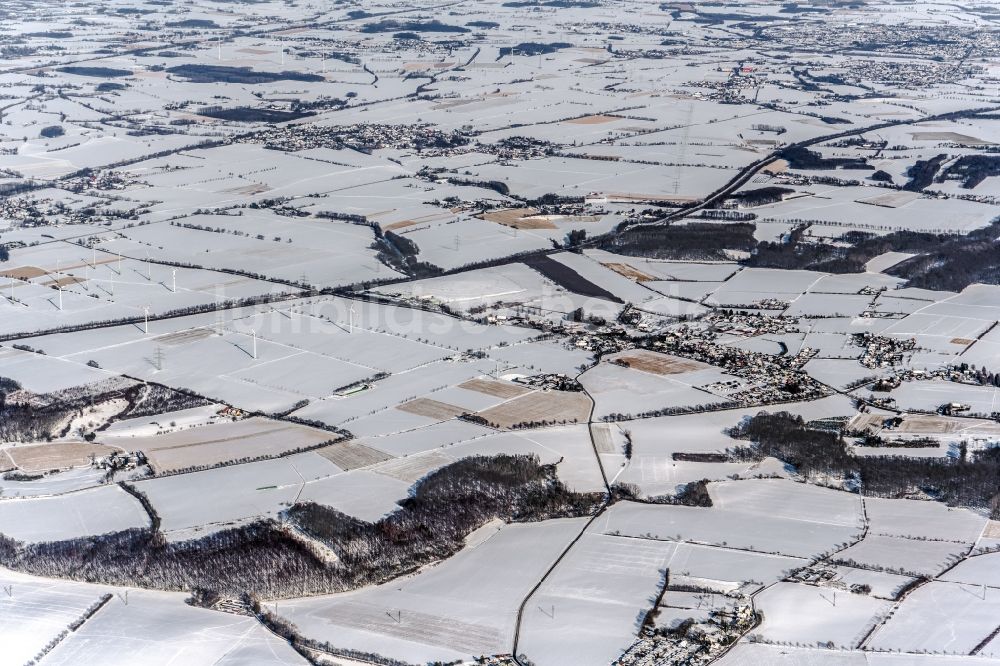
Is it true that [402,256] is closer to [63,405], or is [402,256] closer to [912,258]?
[63,405]

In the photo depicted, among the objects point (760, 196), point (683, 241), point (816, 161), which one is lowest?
point (683, 241)

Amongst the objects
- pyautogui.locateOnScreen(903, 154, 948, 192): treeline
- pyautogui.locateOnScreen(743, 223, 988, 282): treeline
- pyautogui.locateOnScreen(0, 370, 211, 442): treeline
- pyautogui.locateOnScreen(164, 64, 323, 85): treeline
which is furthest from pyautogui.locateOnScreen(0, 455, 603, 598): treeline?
pyautogui.locateOnScreen(164, 64, 323, 85): treeline

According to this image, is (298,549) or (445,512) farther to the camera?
(445,512)

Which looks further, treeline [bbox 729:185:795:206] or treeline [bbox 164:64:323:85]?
treeline [bbox 164:64:323:85]

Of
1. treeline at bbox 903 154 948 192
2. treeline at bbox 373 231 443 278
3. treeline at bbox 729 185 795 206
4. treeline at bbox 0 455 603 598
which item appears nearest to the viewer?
treeline at bbox 0 455 603 598

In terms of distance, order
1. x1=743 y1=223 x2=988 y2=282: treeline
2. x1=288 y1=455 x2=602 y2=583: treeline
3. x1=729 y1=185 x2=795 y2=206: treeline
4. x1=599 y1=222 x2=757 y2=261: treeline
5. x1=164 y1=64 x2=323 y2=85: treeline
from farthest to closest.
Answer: x1=164 y1=64 x2=323 y2=85: treeline < x1=729 y1=185 x2=795 y2=206: treeline < x1=599 y1=222 x2=757 y2=261: treeline < x1=743 y1=223 x2=988 y2=282: treeline < x1=288 y1=455 x2=602 y2=583: treeline

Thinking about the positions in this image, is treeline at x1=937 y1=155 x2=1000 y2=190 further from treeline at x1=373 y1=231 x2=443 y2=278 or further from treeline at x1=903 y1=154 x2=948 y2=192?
treeline at x1=373 y1=231 x2=443 y2=278

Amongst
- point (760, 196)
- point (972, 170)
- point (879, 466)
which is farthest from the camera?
point (972, 170)

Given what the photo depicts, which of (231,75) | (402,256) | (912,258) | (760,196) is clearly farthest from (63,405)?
(231,75)
